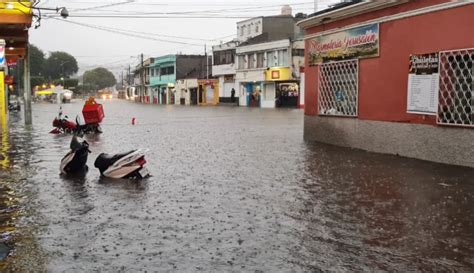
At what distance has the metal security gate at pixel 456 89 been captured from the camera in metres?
10.6

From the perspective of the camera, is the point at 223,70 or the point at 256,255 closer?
the point at 256,255

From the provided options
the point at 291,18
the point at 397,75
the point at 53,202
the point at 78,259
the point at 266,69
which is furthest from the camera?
the point at 291,18

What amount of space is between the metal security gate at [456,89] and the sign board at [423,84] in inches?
5.5

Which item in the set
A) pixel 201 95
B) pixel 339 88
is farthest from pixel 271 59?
pixel 339 88

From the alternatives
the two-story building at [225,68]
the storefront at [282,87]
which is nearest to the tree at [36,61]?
the two-story building at [225,68]

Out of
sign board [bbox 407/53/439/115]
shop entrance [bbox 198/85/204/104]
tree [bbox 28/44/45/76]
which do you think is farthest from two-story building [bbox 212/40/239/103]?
tree [bbox 28/44/45/76]

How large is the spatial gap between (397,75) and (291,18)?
5374cm

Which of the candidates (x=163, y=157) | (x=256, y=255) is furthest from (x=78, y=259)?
(x=163, y=157)

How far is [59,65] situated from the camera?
13638 centimetres

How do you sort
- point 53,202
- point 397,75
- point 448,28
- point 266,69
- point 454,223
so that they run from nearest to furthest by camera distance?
1. point 454,223
2. point 53,202
3. point 448,28
4. point 397,75
5. point 266,69

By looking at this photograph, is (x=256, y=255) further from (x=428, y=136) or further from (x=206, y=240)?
(x=428, y=136)

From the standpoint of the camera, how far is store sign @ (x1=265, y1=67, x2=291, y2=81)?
5200cm

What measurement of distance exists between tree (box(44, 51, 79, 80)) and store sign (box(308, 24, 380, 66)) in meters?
123

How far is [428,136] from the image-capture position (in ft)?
37.8
